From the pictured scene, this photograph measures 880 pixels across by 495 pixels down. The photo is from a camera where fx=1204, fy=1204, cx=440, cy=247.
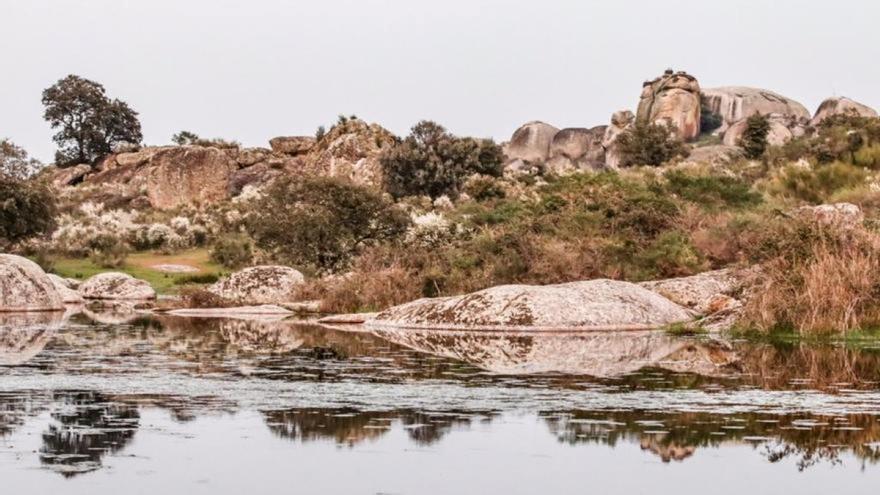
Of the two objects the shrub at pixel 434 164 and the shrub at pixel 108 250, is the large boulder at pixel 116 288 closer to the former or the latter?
the shrub at pixel 108 250

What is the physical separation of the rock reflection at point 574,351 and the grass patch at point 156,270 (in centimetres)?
2039

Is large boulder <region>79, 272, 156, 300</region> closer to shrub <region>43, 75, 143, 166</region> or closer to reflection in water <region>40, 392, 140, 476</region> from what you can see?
reflection in water <region>40, 392, 140, 476</region>

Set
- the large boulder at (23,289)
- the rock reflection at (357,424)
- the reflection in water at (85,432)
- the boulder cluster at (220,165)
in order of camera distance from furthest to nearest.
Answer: the boulder cluster at (220,165)
the large boulder at (23,289)
the rock reflection at (357,424)
the reflection in water at (85,432)

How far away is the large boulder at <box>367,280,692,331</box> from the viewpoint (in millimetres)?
22766

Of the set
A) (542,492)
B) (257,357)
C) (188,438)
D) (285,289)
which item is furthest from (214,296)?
(542,492)

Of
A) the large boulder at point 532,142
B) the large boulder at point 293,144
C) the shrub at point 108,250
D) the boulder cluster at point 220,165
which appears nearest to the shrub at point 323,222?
the shrub at point 108,250

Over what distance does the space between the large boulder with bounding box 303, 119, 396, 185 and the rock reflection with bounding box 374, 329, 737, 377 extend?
5223cm

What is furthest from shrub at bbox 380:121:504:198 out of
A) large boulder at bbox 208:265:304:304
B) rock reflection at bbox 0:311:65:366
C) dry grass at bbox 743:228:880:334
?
dry grass at bbox 743:228:880:334

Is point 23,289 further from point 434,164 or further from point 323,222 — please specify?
point 434,164

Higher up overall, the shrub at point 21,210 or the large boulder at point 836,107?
the large boulder at point 836,107

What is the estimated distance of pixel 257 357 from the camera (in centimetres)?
1758

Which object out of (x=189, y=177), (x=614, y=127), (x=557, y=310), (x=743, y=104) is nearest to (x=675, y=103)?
(x=614, y=127)

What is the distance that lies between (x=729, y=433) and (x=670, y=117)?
90.3 m

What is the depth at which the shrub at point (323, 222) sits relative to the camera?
3791 cm
